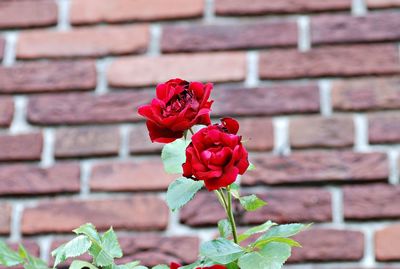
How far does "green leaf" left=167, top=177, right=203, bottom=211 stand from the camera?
2.56 ft

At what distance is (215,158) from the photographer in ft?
2.40

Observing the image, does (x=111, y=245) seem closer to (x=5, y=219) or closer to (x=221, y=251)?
(x=221, y=251)

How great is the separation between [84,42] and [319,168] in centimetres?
50

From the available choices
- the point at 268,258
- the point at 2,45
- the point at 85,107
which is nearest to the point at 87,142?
the point at 85,107

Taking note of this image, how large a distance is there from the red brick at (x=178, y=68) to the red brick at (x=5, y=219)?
11.5 inches

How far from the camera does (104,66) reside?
1.58 metres

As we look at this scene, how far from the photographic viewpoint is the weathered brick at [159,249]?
4.77ft

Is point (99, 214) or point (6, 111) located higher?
point (6, 111)

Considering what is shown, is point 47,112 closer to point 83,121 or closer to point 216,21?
point 83,121

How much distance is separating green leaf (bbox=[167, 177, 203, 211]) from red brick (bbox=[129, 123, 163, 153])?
706mm

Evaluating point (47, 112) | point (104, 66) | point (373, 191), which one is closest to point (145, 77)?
point (104, 66)

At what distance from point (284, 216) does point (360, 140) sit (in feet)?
0.61

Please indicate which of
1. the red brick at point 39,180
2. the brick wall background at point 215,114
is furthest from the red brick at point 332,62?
the red brick at point 39,180

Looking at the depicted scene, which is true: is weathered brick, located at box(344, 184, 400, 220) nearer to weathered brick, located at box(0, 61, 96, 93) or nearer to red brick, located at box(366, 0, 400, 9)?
red brick, located at box(366, 0, 400, 9)
